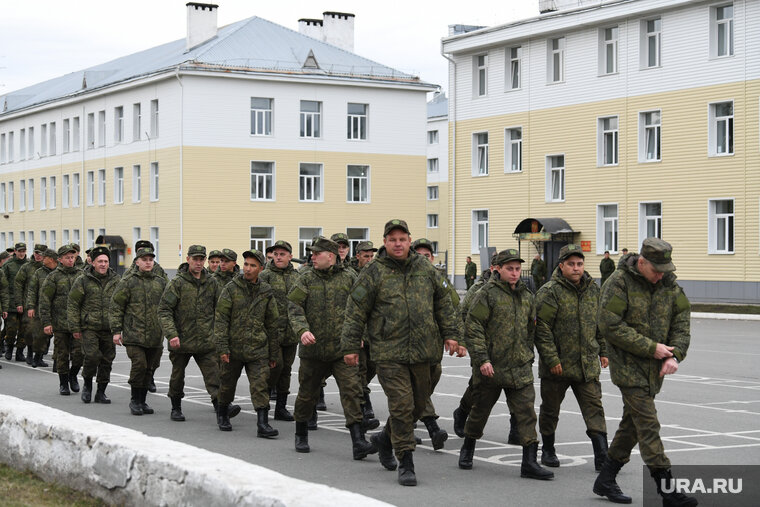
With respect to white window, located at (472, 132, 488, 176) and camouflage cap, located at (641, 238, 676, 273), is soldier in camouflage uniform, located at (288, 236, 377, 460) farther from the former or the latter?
white window, located at (472, 132, 488, 176)

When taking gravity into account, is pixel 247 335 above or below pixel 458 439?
above

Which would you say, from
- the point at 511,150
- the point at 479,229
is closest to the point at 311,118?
the point at 479,229

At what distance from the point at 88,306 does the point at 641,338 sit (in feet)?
30.0

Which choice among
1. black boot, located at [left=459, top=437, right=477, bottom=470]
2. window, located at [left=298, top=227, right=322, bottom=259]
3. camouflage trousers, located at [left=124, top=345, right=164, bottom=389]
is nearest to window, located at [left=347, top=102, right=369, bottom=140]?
window, located at [left=298, top=227, right=322, bottom=259]

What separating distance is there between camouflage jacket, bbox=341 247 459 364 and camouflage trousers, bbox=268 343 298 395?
3.71 m

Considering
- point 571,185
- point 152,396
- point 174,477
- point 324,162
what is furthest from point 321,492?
point 324,162

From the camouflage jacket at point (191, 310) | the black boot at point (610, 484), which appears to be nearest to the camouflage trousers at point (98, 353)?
the camouflage jacket at point (191, 310)

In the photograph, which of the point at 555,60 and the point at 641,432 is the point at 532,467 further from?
the point at 555,60

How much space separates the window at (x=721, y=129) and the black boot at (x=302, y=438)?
31274 mm

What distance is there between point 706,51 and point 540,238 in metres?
9.26

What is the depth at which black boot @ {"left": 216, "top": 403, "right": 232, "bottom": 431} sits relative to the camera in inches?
489

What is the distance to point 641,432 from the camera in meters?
8.17

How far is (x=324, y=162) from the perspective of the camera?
187ft

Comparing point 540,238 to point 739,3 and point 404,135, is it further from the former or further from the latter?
point 404,135
